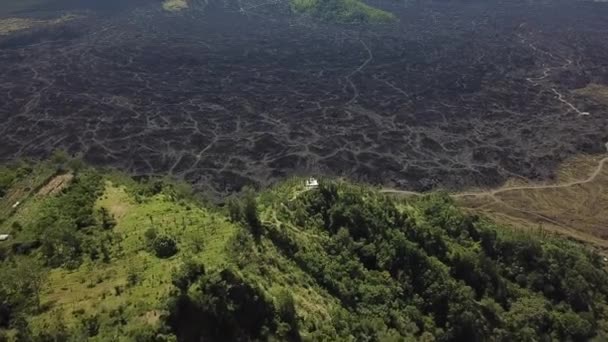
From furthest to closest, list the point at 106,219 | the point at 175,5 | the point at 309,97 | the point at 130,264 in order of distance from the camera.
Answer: the point at 175,5, the point at 309,97, the point at 106,219, the point at 130,264

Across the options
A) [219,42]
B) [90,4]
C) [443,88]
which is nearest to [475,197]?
[443,88]

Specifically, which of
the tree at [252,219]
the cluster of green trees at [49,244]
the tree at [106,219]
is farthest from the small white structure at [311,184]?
the cluster of green trees at [49,244]

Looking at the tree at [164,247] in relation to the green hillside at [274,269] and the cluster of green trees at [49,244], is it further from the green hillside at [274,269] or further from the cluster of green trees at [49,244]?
the cluster of green trees at [49,244]

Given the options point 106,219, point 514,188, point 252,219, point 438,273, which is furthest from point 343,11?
point 106,219

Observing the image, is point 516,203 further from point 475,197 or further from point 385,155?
point 385,155

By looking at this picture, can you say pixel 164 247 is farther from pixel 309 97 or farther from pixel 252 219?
pixel 309 97

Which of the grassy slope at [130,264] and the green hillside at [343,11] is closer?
the grassy slope at [130,264]

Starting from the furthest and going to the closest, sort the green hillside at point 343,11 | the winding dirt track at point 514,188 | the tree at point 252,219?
the green hillside at point 343,11
the winding dirt track at point 514,188
the tree at point 252,219
